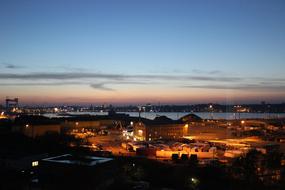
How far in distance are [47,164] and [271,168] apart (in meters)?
3.70

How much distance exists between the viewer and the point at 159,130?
1338 centimetres

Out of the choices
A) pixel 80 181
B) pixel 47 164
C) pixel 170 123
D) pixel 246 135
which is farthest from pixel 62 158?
pixel 246 135

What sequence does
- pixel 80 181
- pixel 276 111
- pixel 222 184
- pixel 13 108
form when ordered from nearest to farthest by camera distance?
1. pixel 80 181
2. pixel 222 184
3. pixel 13 108
4. pixel 276 111

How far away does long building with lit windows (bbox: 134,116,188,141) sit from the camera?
521 inches

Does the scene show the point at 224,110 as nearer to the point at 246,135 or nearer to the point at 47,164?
the point at 246,135

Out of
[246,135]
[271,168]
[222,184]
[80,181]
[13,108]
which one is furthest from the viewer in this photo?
[13,108]

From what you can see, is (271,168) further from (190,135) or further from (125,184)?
(190,135)

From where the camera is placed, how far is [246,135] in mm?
15195

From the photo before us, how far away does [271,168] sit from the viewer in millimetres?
6000

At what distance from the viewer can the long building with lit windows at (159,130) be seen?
1323cm

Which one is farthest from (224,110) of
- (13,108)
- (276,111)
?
(13,108)

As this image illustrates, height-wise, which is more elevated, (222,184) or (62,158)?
(62,158)

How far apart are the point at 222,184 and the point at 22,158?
3.48m

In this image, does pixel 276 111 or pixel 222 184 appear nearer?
pixel 222 184
